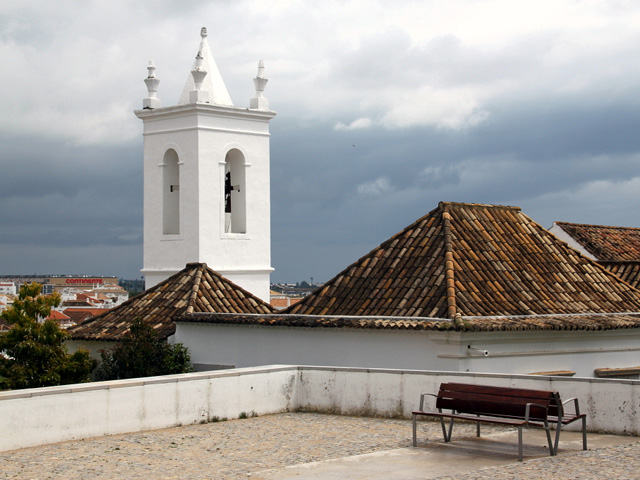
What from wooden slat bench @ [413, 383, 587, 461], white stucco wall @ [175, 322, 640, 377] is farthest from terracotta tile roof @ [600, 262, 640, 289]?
wooden slat bench @ [413, 383, 587, 461]

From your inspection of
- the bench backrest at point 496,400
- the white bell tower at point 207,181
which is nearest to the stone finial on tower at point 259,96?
the white bell tower at point 207,181

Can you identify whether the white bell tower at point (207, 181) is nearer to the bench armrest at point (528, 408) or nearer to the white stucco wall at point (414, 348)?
the white stucco wall at point (414, 348)

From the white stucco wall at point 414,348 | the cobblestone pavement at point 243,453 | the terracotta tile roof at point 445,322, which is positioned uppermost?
the terracotta tile roof at point 445,322

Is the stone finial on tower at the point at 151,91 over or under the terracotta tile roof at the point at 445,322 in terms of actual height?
over

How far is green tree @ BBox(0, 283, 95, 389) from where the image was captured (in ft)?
66.0

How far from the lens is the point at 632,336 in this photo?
58.9ft

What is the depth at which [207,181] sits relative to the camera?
23.7 metres

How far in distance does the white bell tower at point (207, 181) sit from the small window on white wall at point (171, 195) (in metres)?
0.03

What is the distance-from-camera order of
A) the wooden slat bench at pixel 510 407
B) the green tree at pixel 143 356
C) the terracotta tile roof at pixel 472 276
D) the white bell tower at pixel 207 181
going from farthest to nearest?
the white bell tower at pixel 207 181, the green tree at pixel 143 356, the terracotta tile roof at pixel 472 276, the wooden slat bench at pixel 510 407

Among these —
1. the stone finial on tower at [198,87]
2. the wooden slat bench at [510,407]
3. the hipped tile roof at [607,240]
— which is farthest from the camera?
the hipped tile roof at [607,240]

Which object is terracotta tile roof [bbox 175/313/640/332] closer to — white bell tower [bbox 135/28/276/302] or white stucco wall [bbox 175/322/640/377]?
white stucco wall [bbox 175/322/640/377]

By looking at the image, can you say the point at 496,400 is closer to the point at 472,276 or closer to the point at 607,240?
the point at 472,276

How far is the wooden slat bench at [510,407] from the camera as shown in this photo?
10.5m

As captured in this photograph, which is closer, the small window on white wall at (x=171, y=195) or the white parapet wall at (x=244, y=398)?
the white parapet wall at (x=244, y=398)
